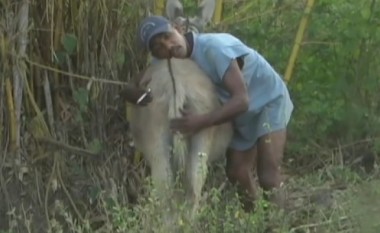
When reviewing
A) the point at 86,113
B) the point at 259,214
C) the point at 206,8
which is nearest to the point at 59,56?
the point at 86,113

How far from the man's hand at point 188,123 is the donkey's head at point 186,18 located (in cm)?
60

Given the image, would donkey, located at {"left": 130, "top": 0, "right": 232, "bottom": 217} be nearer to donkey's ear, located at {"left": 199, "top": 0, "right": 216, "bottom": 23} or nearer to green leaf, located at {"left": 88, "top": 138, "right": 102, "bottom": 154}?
donkey's ear, located at {"left": 199, "top": 0, "right": 216, "bottom": 23}

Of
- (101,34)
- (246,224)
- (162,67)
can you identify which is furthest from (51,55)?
(246,224)

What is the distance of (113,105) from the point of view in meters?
8.35

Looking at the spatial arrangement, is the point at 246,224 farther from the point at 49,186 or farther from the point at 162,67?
the point at 49,186

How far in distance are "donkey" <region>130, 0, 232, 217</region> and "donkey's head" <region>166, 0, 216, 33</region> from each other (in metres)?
0.34

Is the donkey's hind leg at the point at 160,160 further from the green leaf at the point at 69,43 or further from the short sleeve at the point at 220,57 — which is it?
the green leaf at the point at 69,43

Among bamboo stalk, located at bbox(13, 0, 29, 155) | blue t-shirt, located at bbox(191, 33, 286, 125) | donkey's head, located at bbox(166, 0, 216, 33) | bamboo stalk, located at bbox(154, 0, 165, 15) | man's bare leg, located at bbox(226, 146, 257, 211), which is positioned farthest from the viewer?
bamboo stalk, located at bbox(154, 0, 165, 15)

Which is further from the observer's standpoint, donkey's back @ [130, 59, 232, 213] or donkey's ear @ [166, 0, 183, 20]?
donkey's ear @ [166, 0, 183, 20]

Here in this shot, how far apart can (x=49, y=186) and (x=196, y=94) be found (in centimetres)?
142

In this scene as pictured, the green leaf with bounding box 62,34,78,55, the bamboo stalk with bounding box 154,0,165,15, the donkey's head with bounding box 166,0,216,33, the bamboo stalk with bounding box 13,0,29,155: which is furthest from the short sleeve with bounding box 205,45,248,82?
the bamboo stalk with bounding box 13,0,29,155

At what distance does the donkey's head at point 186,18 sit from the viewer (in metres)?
7.49

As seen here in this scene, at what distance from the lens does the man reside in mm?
7109

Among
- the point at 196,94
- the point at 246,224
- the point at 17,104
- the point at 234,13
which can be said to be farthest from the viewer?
the point at 234,13
